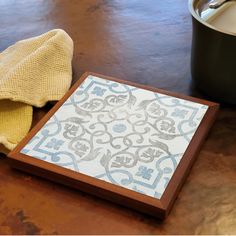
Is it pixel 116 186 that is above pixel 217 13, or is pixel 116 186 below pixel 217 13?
below

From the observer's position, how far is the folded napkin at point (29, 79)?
619 mm

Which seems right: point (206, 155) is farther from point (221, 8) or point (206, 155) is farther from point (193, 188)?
point (221, 8)

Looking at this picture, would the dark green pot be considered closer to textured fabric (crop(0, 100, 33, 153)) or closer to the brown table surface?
the brown table surface

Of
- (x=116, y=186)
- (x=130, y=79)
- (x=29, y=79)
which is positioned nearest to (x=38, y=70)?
(x=29, y=79)

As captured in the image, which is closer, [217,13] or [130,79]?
[217,13]

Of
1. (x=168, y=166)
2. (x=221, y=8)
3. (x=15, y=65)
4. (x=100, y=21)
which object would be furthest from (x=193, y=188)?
(x=100, y=21)

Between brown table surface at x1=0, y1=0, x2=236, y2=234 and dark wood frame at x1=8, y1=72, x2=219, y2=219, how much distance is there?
14 mm

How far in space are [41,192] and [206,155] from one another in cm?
23

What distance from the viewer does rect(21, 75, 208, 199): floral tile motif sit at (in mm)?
523

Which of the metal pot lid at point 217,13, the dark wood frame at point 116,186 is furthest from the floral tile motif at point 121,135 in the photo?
the metal pot lid at point 217,13

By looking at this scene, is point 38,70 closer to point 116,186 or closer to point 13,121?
point 13,121

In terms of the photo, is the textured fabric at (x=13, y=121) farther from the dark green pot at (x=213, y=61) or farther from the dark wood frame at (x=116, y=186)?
the dark green pot at (x=213, y=61)

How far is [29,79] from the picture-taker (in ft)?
2.16

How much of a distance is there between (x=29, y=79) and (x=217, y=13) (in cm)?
30
